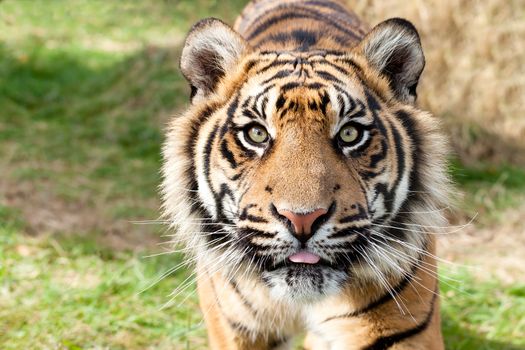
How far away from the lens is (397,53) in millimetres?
2428

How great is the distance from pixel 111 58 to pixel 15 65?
0.97 metres

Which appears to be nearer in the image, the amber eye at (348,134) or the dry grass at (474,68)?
the amber eye at (348,134)

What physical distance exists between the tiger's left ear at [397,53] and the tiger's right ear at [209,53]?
40 centimetres

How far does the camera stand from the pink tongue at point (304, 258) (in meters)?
2.04

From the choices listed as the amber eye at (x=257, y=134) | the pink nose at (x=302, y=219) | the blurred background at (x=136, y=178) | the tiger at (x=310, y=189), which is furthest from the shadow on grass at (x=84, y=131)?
the pink nose at (x=302, y=219)

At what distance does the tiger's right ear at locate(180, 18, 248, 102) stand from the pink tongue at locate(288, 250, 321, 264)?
70cm

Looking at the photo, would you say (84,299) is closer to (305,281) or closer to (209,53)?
(209,53)

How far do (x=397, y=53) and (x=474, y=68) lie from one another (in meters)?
3.41

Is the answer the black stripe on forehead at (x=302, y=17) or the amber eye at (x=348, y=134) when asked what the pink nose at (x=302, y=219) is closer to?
the amber eye at (x=348, y=134)

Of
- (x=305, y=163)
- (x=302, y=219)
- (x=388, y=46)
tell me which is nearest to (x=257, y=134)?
(x=305, y=163)

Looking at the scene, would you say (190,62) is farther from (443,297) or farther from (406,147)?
(443,297)

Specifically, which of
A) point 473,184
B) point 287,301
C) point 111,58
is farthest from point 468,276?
point 111,58

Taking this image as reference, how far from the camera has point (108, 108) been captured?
664 centimetres

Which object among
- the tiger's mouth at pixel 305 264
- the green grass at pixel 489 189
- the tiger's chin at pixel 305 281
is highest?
the tiger's mouth at pixel 305 264
